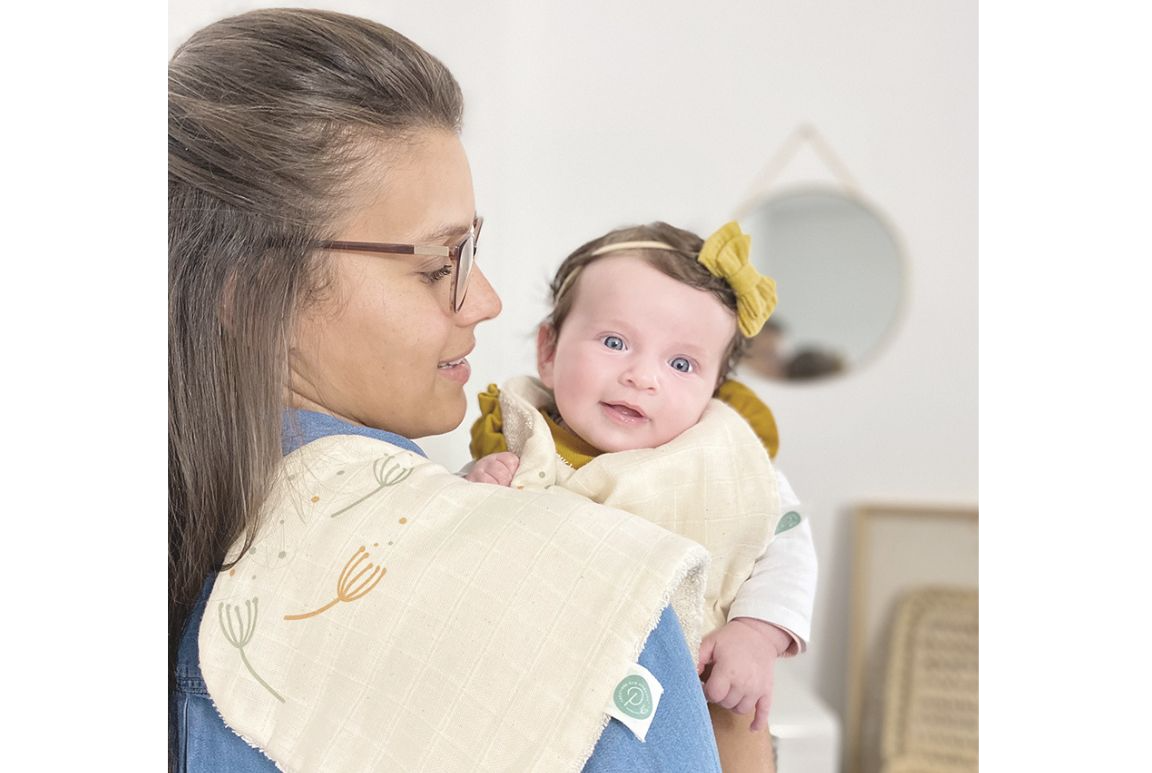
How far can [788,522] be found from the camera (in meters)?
0.86

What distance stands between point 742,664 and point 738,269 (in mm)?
289

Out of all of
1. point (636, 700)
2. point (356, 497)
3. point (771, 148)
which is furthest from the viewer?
point (771, 148)

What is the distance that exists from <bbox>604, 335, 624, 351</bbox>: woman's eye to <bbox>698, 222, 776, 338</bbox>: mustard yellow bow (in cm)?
9

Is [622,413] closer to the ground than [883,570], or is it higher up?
higher up

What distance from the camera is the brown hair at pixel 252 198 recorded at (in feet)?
2.43

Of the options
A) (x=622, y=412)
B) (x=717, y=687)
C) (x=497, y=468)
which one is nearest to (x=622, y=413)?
(x=622, y=412)

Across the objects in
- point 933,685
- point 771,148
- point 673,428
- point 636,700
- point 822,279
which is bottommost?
point 933,685

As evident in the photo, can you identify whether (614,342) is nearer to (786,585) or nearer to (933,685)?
(786,585)

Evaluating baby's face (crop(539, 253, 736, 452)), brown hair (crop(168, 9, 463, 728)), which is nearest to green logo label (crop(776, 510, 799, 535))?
baby's face (crop(539, 253, 736, 452))

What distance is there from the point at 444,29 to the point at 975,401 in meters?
0.51

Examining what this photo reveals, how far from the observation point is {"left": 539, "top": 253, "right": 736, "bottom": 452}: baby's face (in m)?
0.82

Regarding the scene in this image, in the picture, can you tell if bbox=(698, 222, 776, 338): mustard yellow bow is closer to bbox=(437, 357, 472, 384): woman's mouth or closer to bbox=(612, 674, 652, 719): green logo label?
bbox=(437, 357, 472, 384): woman's mouth
